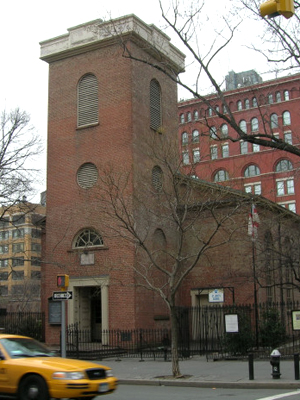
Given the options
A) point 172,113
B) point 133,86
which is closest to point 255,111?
point 172,113

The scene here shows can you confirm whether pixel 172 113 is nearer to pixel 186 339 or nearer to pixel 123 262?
pixel 123 262

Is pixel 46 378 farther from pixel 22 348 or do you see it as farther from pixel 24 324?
pixel 24 324

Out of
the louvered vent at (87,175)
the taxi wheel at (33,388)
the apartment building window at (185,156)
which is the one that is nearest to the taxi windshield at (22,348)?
the taxi wheel at (33,388)

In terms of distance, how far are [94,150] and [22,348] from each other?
20.2 metres

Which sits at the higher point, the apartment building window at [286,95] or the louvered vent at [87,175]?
the apartment building window at [286,95]

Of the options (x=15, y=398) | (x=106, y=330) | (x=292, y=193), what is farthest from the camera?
(x=292, y=193)

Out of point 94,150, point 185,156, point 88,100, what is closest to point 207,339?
point 185,156

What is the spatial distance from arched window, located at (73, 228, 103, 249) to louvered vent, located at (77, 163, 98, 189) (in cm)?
249

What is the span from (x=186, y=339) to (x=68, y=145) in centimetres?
1299

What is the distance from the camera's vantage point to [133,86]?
30.1 m

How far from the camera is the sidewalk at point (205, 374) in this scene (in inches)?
599

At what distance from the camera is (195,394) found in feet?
45.5

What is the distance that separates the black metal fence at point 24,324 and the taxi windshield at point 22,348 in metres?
20.9

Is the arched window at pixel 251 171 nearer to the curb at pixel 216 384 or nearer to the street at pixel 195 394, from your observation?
the curb at pixel 216 384
